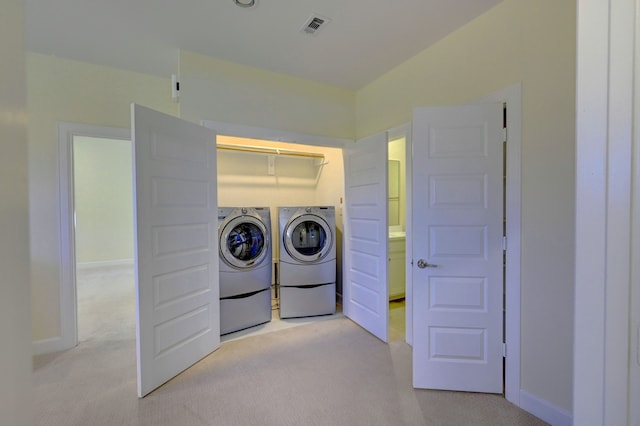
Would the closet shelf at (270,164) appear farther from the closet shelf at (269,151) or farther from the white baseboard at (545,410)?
the white baseboard at (545,410)

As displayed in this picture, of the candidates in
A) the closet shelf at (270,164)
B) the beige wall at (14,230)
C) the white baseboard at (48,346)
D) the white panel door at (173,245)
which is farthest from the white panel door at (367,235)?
the white baseboard at (48,346)

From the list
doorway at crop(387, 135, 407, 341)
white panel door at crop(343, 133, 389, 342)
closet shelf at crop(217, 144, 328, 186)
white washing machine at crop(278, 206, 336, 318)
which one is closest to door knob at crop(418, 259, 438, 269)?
white panel door at crop(343, 133, 389, 342)

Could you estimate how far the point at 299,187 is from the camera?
426cm

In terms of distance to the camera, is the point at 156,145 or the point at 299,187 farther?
the point at 299,187

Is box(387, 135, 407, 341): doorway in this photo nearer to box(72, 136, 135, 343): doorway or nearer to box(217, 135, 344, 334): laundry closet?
box(217, 135, 344, 334): laundry closet

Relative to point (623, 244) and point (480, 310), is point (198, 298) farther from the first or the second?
point (623, 244)

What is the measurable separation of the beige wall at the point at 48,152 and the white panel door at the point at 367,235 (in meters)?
2.58

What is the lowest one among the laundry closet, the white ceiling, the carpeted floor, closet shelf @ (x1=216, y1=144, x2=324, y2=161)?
the carpeted floor

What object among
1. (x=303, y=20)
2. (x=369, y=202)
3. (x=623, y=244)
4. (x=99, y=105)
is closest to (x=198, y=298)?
(x=369, y=202)

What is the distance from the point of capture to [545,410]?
166 cm

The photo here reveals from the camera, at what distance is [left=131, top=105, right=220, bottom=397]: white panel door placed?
6.08 ft

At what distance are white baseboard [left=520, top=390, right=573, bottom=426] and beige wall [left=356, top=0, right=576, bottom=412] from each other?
0.03 metres

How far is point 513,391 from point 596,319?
1673 millimetres

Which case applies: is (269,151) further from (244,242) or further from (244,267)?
(244,267)
